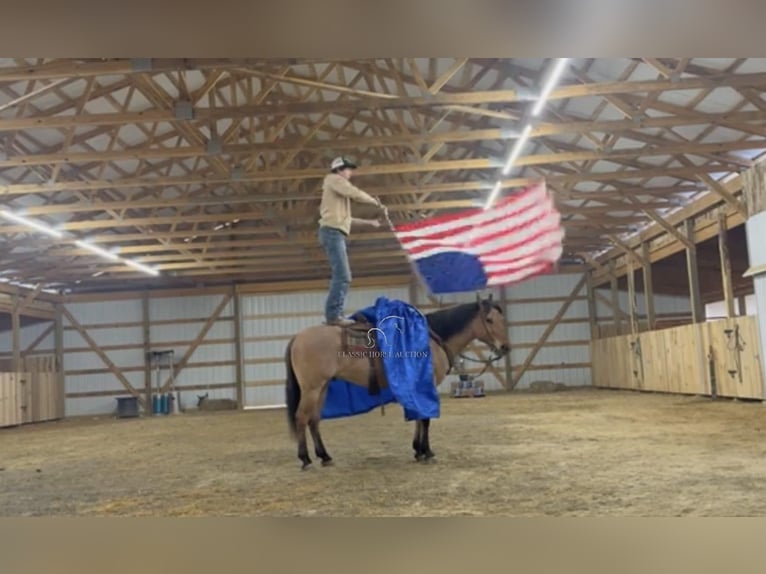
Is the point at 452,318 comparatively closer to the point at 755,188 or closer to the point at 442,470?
the point at 442,470

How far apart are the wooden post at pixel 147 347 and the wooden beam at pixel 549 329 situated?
8089mm

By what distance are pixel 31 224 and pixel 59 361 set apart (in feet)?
21.6

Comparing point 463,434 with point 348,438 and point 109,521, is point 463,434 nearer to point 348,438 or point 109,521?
point 348,438

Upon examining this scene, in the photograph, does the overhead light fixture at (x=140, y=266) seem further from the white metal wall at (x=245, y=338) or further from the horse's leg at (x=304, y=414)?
the horse's leg at (x=304, y=414)

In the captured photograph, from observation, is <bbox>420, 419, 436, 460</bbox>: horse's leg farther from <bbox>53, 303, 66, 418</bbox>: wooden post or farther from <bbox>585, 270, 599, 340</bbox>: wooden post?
<bbox>53, 303, 66, 418</bbox>: wooden post

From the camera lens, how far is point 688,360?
12055 millimetres

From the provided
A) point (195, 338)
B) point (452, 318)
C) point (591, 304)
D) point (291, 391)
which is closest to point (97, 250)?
point (195, 338)

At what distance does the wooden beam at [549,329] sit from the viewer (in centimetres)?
1176

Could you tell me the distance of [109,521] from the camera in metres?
3.73

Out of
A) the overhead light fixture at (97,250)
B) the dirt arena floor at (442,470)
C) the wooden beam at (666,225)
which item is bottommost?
the dirt arena floor at (442,470)

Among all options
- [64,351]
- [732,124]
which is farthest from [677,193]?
[64,351]

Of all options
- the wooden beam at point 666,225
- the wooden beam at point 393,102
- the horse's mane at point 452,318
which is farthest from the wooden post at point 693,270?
the horse's mane at point 452,318
